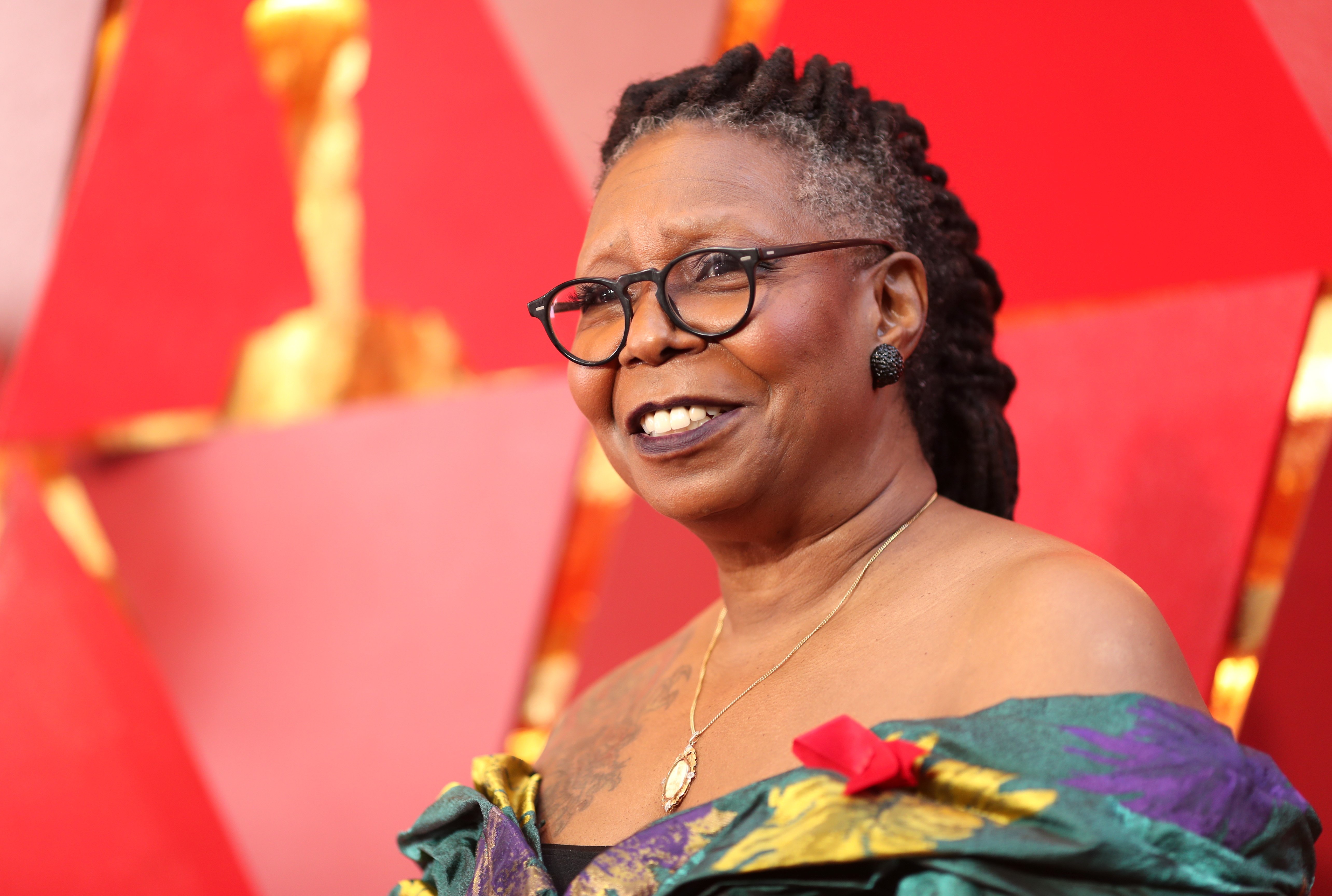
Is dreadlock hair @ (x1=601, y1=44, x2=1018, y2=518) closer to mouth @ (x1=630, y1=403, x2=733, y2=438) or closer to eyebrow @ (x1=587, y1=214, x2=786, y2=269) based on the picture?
eyebrow @ (x1=587, y1=214, x2=786, y2=269)

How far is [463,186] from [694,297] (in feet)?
4.19

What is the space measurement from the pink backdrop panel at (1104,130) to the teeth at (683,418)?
0.80m

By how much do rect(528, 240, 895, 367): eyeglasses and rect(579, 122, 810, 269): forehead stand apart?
0.07 feet

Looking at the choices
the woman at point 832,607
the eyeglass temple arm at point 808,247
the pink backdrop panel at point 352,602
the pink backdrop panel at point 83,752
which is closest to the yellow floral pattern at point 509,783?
the woman at point 832,607

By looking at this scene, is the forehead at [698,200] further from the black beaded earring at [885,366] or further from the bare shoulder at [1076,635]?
the bare shoulder at [1076,635]

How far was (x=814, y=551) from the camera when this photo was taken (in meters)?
1.23

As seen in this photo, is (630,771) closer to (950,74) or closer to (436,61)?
(950,74)

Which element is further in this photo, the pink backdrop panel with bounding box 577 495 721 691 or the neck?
the pink backdrop panel with bounding box 577 495 721 691

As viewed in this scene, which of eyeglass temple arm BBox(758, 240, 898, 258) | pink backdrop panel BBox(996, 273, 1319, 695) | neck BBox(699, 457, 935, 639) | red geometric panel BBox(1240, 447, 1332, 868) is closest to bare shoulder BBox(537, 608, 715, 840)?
neck BBox(699, 457, 935, 639)

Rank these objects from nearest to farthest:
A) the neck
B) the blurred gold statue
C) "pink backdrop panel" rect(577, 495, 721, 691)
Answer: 1. the neck
2. "pink backdrop panel" rect(577, 495, 721, 691)
3. the blurred gold statue

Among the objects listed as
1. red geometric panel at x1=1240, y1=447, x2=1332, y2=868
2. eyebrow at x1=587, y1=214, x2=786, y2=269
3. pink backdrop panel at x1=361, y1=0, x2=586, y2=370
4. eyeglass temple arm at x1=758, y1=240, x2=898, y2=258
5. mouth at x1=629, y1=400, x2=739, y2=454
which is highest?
pink backdrop panel at x1=361, y1=0, x2=586, y2=370

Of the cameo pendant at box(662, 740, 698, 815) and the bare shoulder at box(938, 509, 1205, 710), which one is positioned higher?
the bare shoulder at box(938, 509, 1205, 710)

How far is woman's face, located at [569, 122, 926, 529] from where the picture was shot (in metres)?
1.12

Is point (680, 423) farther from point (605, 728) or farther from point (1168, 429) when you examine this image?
point (1168, 429)
